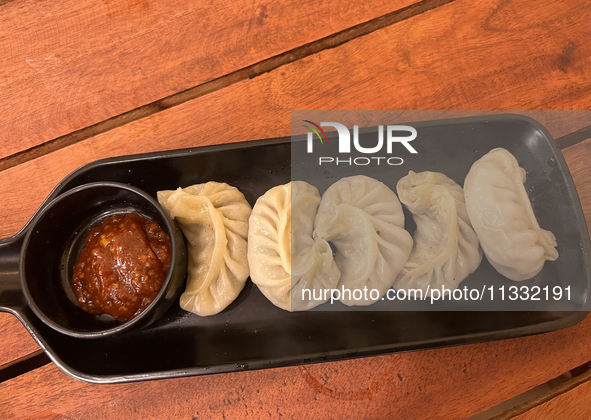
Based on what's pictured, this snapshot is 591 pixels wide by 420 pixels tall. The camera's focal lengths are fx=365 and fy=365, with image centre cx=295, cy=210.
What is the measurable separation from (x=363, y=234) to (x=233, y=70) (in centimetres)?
96

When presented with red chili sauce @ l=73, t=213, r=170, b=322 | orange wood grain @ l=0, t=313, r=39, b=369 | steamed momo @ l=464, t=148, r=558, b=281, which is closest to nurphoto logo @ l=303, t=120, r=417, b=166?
steamed momo @ l=464, t=148, r=558, b=281

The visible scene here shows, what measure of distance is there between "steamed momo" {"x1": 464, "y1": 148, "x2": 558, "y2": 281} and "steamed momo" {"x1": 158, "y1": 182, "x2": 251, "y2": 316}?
33.5 inches

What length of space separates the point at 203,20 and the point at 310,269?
1.26 meters

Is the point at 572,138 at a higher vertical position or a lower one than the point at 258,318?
higher

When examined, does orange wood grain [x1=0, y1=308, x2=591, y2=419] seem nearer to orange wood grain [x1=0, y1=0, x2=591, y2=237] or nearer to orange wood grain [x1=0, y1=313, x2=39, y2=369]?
orange wood grain [x1=0, y1=313, x2=39, y2=369]

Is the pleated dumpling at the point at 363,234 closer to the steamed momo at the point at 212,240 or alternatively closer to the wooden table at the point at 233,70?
the steamed momo at the point at 212,240

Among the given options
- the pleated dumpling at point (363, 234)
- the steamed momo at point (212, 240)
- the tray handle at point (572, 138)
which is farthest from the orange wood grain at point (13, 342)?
the tray handle at point (572, 138)

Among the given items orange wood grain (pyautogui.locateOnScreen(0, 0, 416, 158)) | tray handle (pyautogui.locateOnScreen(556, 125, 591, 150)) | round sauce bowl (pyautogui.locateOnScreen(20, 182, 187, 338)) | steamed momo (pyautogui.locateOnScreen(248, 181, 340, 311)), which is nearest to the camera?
round sauce bowl (pyautogui.locateOnScreen(20, 182, 187, 338))

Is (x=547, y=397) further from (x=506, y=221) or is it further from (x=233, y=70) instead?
(x=233, y=70)

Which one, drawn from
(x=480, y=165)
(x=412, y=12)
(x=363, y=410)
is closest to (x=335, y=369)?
(x=363, y=410)

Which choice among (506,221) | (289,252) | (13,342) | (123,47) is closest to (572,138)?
(506,221)

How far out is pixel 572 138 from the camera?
5.05ft

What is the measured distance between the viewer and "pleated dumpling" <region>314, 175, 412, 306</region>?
4.23ft

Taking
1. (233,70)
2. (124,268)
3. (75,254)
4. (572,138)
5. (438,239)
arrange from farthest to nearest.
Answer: (233,70)
(572,138)
(75,254)
(438,239)
(124,268)
